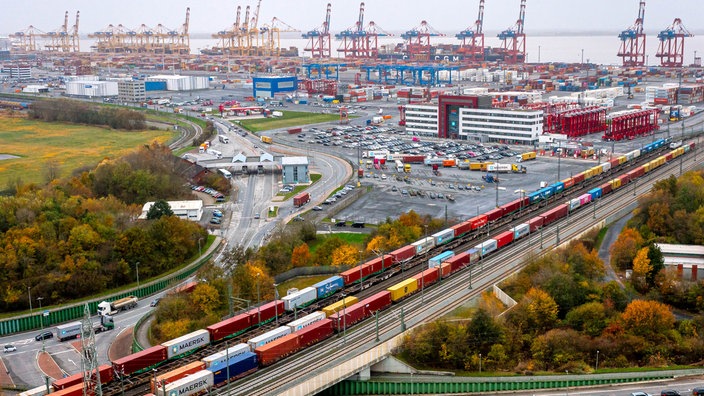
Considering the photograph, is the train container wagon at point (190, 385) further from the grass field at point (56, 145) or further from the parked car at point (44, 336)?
the grass field at point (56, 145)

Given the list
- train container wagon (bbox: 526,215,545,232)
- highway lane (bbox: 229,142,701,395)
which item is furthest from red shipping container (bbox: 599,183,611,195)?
train container wagon (bbox: 526,215,545,232)

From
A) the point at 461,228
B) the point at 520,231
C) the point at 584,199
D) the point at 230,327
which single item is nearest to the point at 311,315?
the point at 230,327

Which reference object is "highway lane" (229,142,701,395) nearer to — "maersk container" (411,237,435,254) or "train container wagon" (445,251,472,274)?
"train container wagon" (445,251,472,274)

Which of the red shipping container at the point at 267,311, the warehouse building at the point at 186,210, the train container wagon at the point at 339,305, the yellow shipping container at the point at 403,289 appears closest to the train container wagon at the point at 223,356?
the red shipping container at the point at 267,311

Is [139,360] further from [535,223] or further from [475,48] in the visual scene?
[475,48]

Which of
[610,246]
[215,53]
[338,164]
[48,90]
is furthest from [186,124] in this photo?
[215,53]
